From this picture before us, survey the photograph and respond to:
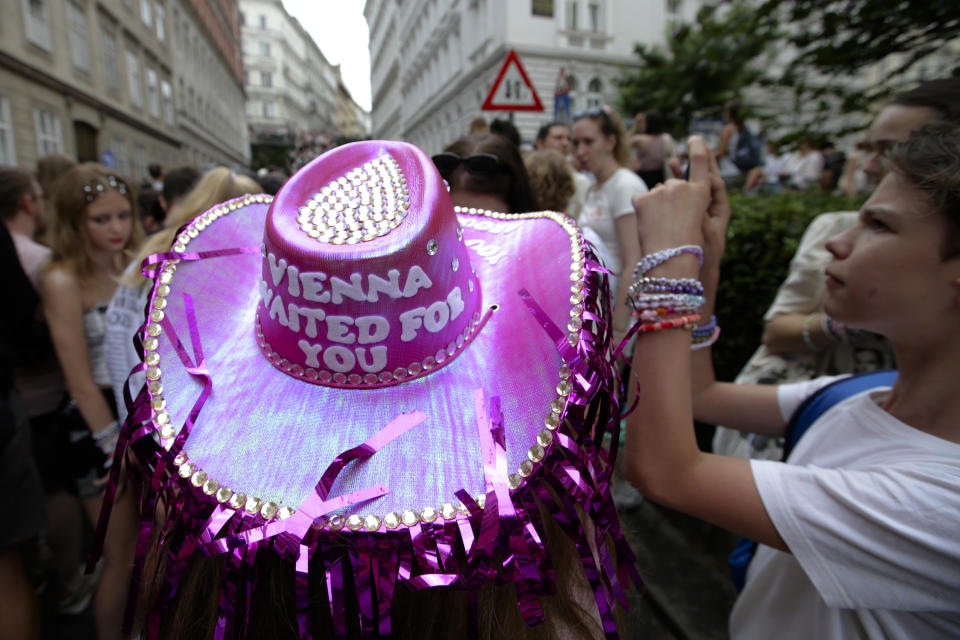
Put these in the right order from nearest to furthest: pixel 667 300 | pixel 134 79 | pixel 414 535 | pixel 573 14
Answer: pixel 414 535, pixel 667 300, pixel 134 79, pixel 573 14

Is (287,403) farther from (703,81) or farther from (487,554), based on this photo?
(703,81)

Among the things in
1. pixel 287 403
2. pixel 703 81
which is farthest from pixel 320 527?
pixel 703 81

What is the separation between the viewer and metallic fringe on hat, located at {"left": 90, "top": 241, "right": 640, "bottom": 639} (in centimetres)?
76

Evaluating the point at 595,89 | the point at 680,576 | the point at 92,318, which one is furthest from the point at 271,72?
the point at 680,576

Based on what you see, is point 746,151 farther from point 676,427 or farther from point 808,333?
point 676,427

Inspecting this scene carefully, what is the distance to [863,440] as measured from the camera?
129cm

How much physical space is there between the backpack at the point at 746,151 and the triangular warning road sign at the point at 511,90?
11.1 feet

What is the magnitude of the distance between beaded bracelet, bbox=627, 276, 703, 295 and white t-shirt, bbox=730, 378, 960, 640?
16.9 inches

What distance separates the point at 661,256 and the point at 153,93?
30967mm

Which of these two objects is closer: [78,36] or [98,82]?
[78,36]

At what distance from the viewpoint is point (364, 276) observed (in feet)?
2.77

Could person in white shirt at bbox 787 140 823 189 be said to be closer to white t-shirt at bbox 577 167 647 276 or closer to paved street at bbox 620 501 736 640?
white t-shirt at bbox 577 167 647 276

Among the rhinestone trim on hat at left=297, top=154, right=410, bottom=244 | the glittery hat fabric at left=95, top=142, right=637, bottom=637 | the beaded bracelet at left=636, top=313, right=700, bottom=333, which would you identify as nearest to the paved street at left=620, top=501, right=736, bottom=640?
the beaded bracelet at left=636, top=313, right=700, bottom=333

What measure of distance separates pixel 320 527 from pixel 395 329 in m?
0.34
